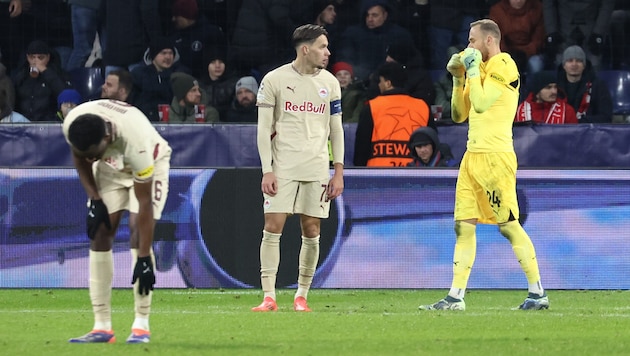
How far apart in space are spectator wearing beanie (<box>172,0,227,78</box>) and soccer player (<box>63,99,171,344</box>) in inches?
367

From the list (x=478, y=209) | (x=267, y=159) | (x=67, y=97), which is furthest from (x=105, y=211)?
(x=67, y=97)

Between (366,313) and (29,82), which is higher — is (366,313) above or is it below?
below

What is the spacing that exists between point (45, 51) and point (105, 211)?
9.56 m

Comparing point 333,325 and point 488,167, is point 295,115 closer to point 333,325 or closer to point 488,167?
point 488,167

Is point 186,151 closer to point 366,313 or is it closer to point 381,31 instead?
point 381,31

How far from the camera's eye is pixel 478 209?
11.5 metres

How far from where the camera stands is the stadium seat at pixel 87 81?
1798 cm

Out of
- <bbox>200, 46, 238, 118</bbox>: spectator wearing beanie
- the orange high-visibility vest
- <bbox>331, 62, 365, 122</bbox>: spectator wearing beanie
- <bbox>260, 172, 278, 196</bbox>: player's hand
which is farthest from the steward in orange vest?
<bbox>260, 172, 278, 196</bbox>: player's hand

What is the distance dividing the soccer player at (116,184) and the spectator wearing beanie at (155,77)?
27.1 feet

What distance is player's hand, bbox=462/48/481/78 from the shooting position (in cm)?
1101

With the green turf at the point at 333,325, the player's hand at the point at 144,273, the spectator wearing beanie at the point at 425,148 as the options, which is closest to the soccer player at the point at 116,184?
the player's hand at the point at 144,273

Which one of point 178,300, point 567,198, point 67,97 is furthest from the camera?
point 67,97

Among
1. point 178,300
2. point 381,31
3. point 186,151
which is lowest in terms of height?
point 178,300

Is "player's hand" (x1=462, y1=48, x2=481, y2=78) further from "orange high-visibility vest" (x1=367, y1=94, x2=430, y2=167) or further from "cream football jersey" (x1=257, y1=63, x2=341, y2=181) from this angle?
"orange high-visibility vest" (x1=367, y1=94, x2=430, y2=167)
